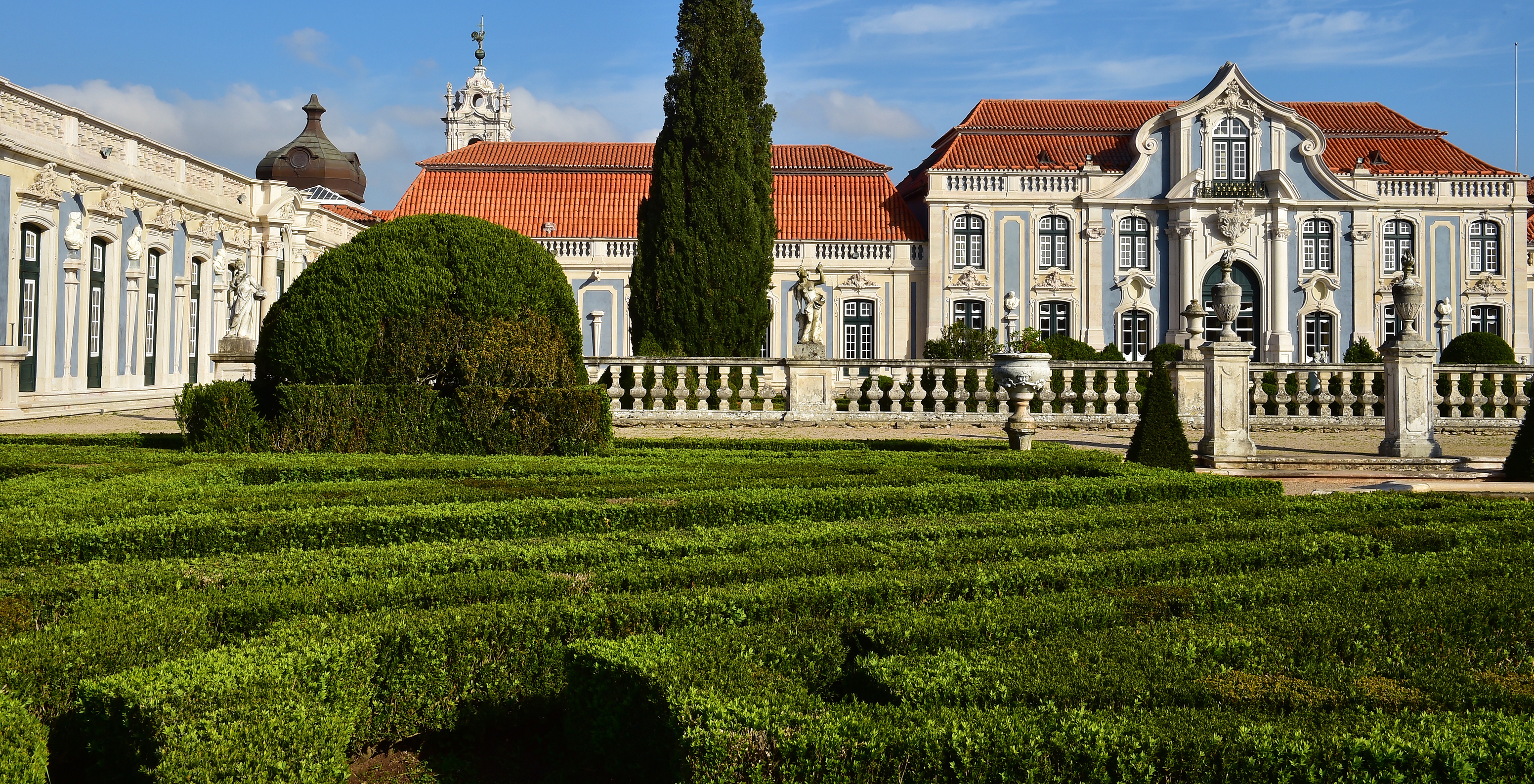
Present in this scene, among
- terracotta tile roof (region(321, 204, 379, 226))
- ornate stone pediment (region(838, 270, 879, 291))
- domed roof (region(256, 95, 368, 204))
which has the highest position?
domed roof (region(256, 95, 368, 204))

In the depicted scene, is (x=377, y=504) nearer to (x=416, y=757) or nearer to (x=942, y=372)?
(x=416, y=757)

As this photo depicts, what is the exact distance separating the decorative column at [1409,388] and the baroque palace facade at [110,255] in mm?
19914

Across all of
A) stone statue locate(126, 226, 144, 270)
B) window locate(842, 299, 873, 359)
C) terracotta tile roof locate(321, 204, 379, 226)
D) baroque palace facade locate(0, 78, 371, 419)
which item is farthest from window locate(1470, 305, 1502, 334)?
stone statue locate(126, 226, 144, 270)

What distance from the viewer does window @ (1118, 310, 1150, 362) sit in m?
36.8

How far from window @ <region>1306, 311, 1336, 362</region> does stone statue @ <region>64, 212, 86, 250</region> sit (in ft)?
112

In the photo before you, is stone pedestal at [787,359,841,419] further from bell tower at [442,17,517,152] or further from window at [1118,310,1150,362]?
bell tower at [442,17,517,152]

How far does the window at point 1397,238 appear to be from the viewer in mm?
36312

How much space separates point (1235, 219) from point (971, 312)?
28.9ft

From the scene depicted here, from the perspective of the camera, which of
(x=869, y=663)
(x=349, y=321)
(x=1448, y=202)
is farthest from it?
(x=1448, y=202)

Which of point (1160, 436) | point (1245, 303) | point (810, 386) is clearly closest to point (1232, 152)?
point (1245, 303)

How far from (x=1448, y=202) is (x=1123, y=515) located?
36011mm

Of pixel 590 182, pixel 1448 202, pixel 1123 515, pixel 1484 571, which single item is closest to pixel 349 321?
pixel 1123 515

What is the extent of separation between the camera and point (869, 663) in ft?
11.9

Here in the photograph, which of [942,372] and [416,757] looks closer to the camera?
[416,757]
